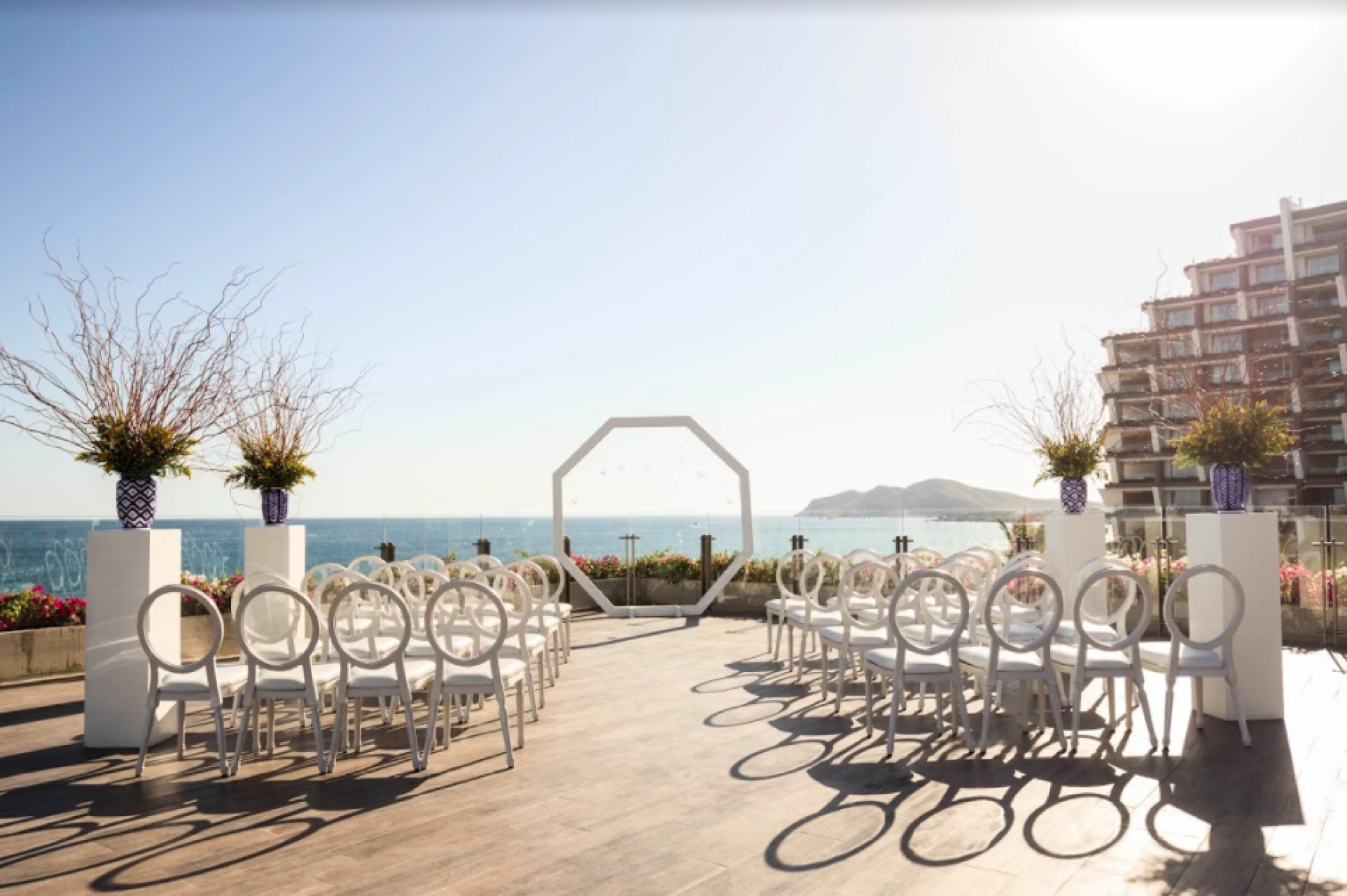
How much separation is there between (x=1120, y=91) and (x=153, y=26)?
31.4 feet

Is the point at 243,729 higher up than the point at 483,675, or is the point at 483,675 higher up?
the point at 483,675

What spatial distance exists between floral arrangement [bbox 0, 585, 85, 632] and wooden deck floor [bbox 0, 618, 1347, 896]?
75.8 inches

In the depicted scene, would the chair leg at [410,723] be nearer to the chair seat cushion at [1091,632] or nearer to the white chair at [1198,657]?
the chair seat cushion at [1091,632]

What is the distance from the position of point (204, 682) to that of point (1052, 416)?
7.33 meters

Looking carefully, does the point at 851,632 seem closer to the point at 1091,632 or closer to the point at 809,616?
the point at 809,616

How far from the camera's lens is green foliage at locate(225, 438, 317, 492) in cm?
707

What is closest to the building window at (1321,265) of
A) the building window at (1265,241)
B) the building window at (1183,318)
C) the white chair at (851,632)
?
the building window at (1265,241)

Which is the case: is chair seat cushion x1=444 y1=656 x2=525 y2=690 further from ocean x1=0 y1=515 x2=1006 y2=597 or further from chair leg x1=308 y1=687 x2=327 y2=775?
ocean x1=0 y1=515 x2=1006 y2=597

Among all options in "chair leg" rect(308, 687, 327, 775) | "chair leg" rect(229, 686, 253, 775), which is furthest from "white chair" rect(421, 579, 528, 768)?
"chair leg" rect(229, 686, 253, 775)

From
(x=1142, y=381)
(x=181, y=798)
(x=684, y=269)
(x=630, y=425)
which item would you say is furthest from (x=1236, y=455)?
(x=1142, y=381)

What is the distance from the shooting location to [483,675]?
449 cm

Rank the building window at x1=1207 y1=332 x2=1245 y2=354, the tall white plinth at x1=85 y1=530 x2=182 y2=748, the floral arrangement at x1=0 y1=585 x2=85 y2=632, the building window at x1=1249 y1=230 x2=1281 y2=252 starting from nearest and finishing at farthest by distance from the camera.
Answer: the tall white plinth at x1=85 y1=530 x2=182 y2=748
the floral arrangement at x1=0 y1=585 x2=85 y2=632
the building window at x1=1207 y1=332 x2=1245 y2=354
the building window at x1=1249 y1=230 x2=1281 y2=252

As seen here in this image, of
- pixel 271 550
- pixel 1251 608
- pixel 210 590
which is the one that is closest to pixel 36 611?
pixel 210 590

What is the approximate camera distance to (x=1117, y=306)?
1058cm
